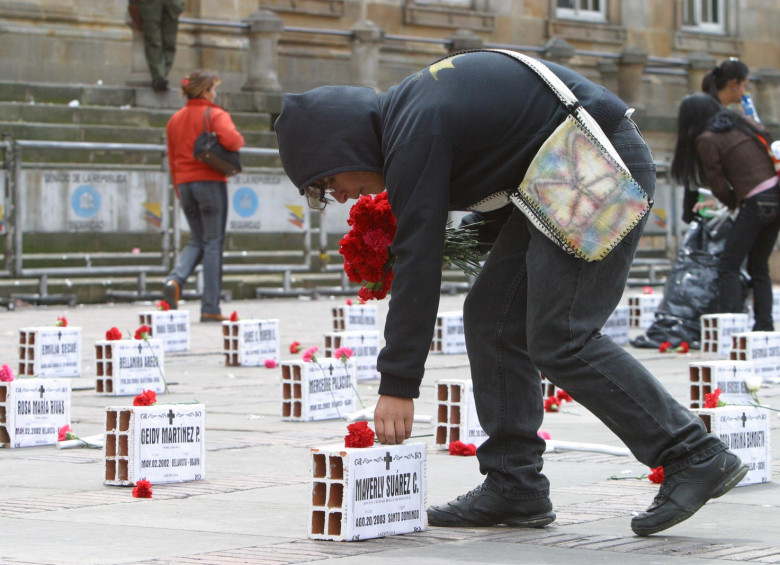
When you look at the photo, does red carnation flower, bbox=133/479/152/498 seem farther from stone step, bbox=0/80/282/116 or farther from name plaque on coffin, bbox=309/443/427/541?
stone step, bbox=0/80/282/116

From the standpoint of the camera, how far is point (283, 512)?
17.1 ft

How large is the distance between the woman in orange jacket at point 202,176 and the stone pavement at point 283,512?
5.15 metres

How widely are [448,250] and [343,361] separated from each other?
2.95m

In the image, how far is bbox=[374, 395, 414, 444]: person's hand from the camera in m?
4.59

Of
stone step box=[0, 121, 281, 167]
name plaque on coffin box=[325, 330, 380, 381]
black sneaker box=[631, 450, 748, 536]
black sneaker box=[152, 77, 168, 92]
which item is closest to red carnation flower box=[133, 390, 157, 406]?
black sneaker box=[631, 450, 748, 536]

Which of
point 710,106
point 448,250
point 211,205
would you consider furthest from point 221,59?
point 448,250

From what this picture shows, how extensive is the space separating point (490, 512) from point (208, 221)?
8671mm

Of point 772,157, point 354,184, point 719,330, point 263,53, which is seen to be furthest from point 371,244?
point 263,53

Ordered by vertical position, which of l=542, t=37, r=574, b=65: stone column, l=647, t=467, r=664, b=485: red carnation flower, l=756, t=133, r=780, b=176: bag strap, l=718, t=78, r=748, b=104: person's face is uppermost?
l=542, t=37, r=574, b=65: stone column

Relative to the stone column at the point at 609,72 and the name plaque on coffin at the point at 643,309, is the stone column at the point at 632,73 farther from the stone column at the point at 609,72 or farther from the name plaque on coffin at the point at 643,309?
the name plaque on coffin at the point at 643,309

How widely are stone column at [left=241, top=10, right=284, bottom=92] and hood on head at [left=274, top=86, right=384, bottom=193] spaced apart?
1726 cm

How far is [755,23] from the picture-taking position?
3256cm

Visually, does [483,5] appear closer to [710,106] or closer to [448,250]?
[710,106]

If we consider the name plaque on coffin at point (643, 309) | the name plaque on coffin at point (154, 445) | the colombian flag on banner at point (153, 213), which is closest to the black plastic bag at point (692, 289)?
the name plaque on coffin at point (643, 309)
